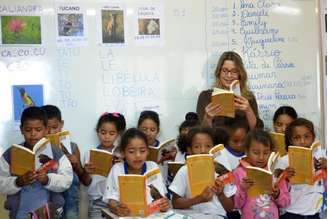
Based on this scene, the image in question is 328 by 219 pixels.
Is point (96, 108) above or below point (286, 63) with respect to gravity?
below

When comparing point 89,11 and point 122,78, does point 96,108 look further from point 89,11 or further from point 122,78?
point 89,11

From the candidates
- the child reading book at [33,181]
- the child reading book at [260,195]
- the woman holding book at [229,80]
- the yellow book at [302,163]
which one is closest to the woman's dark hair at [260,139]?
the child reading book at [260,195]

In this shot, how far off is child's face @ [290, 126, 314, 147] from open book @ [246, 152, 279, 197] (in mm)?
356

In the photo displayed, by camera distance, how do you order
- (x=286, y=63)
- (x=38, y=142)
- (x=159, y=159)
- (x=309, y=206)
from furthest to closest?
1. (x=286, y=63)
2. (x=159, y=159)
3. (x=309, y=206)
4. (x=38, y=142)

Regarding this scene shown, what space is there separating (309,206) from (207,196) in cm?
65

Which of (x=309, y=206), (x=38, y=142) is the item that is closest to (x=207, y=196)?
(x=309, y=206)

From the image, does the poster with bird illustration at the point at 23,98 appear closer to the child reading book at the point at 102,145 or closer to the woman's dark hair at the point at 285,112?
the child reading book at the point at 102,145

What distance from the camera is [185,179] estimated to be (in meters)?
2.69

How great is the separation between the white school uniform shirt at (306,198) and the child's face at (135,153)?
82 centimetres

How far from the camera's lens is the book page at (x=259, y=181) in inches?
99.4

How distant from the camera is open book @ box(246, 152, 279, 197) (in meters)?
2.52

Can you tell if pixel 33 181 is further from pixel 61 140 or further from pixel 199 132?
pixel 199 132

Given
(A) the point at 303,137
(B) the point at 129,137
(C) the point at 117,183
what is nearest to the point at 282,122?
(A) the point at 303,137

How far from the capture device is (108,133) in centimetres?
326
